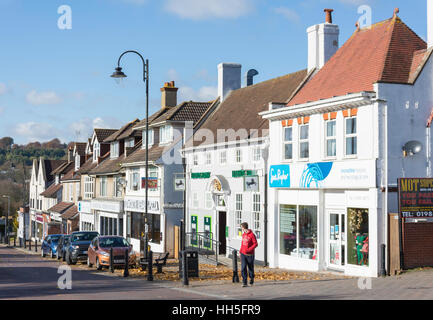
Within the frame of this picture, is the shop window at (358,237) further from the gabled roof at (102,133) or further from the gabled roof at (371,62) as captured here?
the gabled roof at (102,133)

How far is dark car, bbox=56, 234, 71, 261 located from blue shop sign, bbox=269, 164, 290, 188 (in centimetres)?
1345

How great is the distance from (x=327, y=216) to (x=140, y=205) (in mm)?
20116

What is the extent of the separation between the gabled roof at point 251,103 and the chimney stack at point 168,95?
301 inches

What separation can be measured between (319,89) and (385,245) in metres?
7.51

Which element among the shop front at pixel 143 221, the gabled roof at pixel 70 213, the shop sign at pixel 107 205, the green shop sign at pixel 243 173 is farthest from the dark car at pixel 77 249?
the gabled roof at pixel 70 213

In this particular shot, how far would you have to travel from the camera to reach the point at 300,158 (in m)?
24.6

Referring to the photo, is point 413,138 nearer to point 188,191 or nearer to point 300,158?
point 300,158

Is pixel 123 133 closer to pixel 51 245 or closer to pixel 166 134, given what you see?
pixel 166 134

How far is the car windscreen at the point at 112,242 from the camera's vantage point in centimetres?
2832

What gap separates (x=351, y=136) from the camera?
21734 millimetres

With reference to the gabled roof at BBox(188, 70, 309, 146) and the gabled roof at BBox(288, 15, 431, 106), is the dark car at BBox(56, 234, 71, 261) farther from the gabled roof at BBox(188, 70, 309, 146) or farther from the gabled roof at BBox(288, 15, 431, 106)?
the gabled roof at BBox(288, 15, 431, 106)

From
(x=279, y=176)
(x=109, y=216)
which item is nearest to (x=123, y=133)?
(x=109, y=216)

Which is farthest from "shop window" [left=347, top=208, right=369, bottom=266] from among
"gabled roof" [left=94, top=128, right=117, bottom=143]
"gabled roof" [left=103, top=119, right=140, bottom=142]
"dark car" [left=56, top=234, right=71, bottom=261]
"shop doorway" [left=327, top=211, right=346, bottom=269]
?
"gabled roof" [left=94, top=128, right=117, bottom=143]
